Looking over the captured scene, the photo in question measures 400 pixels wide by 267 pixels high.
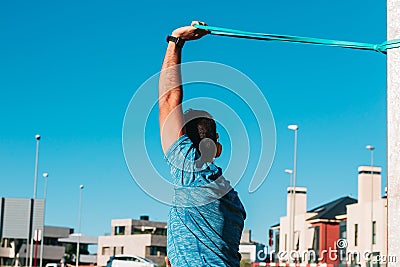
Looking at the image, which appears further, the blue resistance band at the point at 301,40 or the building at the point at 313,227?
the building at the point at 313,227

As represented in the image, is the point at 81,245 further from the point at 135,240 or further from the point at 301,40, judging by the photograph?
the point at 301,40

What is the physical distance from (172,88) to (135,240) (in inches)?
2786

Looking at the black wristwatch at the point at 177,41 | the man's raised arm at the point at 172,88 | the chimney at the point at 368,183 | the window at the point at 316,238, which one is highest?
the chimney at the point at 368,183

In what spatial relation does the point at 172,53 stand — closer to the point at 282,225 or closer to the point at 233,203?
the point at 233,203

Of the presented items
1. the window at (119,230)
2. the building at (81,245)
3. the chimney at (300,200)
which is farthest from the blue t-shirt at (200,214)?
the building at (81,245)

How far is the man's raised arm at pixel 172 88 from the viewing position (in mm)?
3031

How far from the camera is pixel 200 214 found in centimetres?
295

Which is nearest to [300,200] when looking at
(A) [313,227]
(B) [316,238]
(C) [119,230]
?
(A) [313,227]

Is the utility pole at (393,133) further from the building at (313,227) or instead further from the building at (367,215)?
the building at (313,227)

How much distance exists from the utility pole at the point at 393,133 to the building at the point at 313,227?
1971 inches

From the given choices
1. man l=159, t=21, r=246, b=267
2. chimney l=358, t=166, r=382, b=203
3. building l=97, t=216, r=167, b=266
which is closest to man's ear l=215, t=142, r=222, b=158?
man l=159, t=21, r=246, b=267

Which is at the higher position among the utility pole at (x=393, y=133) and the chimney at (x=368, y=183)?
the chimney at (x=368, y=183)

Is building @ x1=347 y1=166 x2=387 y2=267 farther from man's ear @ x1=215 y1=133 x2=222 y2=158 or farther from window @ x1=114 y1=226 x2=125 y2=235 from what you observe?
man's ear @ x1=215 y1=133 x2=222 y2=158

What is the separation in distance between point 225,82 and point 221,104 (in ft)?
0.42
